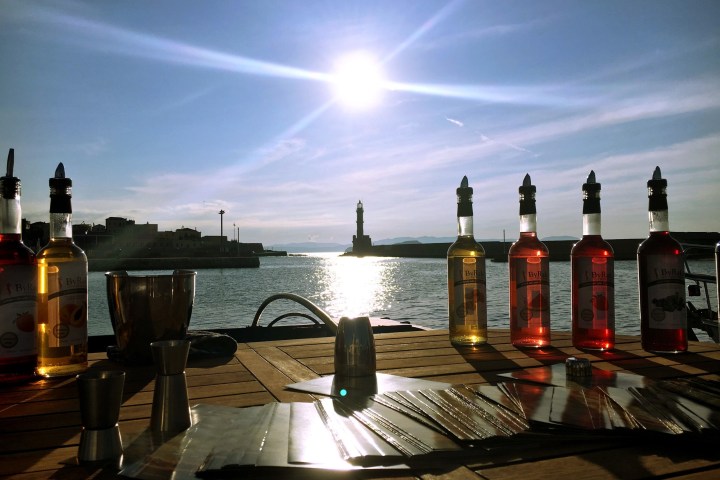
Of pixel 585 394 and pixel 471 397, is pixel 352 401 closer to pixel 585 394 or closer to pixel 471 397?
pixel 471 397

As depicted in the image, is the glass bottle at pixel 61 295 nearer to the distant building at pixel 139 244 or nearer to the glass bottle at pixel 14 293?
the glass bottle at pixel 14 293

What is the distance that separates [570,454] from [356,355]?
48 centimetres

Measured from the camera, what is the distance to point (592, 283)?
119cm

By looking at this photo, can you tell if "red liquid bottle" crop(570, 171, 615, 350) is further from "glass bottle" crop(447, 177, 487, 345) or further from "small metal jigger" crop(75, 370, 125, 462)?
"small metal jigger" crop(75, 370, 125, 462)

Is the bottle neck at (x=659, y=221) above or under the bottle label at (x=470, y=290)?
above

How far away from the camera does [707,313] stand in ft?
10.8

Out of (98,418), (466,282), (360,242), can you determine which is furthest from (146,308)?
(360,242)

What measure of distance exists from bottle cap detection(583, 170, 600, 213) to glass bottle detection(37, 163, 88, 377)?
1088mm

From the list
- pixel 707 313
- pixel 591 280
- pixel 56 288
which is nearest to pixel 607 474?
pixel 591 280

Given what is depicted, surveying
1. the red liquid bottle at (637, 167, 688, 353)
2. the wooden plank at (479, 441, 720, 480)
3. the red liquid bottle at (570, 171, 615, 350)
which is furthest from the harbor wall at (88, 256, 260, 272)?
the wooden plank at (479, 441, 720, 480)

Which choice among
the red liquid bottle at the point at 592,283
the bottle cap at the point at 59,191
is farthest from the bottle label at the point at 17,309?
the red liquid bottle at the point at 592,283

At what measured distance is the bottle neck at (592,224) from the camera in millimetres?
1224

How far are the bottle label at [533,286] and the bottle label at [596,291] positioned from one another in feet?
0.23

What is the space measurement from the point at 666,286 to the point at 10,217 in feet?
4.34
